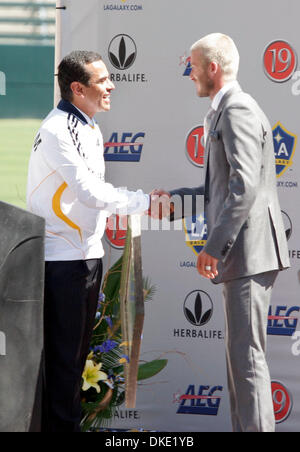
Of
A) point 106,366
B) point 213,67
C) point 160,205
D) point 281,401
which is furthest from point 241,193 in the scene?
point 281,401

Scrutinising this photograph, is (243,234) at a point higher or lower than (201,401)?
higher

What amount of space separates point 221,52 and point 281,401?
211 centimetres

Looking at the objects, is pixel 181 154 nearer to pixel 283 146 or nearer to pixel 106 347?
pixel 283 146

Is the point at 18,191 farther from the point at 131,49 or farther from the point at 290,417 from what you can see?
the point at 290,417

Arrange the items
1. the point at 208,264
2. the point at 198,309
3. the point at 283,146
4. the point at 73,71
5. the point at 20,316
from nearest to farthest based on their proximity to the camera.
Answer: the point at 20,316 → the point at 208,264 → the point at 73,71 → the point at 283,146 → the point at 198,309

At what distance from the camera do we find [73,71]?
2932mm

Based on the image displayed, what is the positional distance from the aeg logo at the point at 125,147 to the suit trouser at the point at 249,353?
4.68 ft

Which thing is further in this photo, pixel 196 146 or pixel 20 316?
pixel 196 146

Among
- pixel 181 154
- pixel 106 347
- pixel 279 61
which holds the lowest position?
pixel 106 347

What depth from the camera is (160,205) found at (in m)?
3.24

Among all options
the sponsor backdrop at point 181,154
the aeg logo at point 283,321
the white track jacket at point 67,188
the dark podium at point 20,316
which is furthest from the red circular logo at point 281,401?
the dark podium at point 20,316

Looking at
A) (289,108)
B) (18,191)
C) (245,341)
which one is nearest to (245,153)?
(245,341)

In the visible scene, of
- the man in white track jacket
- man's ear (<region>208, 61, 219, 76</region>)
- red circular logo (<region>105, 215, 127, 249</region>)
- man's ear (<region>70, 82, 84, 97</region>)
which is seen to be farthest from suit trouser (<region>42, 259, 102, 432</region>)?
red circular logo (<region>105, 215, 127, 249</region>)

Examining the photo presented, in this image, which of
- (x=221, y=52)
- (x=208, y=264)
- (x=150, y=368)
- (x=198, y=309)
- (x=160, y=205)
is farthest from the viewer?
(x=198, y=309)
